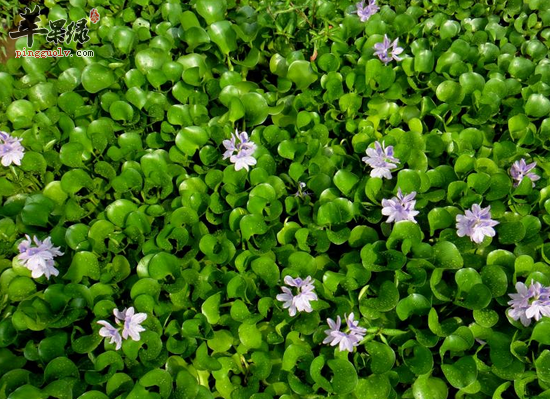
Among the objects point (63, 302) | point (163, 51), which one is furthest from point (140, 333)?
→ point (163, 51)

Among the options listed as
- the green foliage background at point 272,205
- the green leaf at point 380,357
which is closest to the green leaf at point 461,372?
the green foliage background at point 272,205

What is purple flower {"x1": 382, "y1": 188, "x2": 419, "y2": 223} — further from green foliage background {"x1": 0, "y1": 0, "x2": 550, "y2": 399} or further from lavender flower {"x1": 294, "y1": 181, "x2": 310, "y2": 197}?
lavender flower {"x1": 294, "y1": 181, "x2": 310, "y2": 197}

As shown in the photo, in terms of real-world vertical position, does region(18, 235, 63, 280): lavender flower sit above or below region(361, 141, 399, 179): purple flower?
below

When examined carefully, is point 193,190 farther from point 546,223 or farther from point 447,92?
point 546,223

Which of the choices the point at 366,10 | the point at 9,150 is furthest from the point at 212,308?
the point at 366,10

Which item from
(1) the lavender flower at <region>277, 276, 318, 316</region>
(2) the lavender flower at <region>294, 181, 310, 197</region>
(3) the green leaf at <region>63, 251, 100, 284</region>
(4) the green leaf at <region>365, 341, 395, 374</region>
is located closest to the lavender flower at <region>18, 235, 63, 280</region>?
(3) the green leaf at <region>63, 251, 100, 284</region>

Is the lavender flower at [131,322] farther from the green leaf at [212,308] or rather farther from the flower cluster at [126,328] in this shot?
the green leaf at [212,308]
